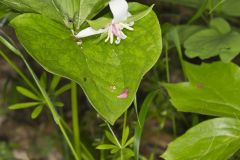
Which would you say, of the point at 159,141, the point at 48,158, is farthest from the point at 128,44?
the point at 48,158

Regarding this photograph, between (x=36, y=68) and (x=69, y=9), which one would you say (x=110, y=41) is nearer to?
(x=69, y=9)

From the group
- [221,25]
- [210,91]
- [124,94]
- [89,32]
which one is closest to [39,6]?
[89,32]

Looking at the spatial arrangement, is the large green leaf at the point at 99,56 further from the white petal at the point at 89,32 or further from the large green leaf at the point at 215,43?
the large green leaf at the point at 215,43

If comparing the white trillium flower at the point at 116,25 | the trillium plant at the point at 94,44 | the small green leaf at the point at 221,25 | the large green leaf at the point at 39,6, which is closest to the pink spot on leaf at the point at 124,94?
the trillium plant at the point at 94,44

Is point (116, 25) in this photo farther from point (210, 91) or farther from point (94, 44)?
point (210, 91)

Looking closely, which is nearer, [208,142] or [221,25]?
[208,142]
